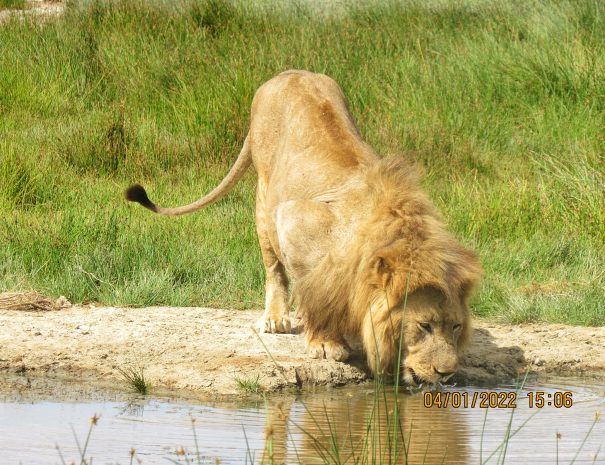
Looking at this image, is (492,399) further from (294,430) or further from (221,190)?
(221,190)

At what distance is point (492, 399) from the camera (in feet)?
17.5

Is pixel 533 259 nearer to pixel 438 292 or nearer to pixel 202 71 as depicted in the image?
pixel 438 292

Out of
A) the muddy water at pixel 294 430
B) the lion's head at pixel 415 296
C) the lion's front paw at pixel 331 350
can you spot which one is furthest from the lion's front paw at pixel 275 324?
the lion's head at pixel 415 296

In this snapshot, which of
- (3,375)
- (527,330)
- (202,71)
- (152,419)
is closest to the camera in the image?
(152,419)

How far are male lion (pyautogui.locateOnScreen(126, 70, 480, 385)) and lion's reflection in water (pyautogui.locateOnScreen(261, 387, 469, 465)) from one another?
189 millimetres

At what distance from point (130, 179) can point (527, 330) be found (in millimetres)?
4152

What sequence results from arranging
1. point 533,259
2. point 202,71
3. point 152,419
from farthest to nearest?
point 202,71, point 533,259, point 152,419

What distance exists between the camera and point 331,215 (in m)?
5.48

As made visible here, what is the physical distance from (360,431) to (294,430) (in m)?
0.25

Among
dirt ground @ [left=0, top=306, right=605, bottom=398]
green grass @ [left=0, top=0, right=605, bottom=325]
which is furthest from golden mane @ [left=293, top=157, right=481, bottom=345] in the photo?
green grass @ [left=0, top=0, right=605, bottom=325]

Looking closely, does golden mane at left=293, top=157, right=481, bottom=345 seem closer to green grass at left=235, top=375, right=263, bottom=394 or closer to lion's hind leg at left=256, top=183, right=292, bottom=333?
green grass at left=235, top=375, right=263, bottom=394

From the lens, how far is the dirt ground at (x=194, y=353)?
17.7ft

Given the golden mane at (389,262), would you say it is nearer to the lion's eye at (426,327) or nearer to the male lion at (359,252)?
the male lion at (359,252)

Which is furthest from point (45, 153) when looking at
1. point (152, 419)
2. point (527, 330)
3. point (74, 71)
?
point (152, 419)
